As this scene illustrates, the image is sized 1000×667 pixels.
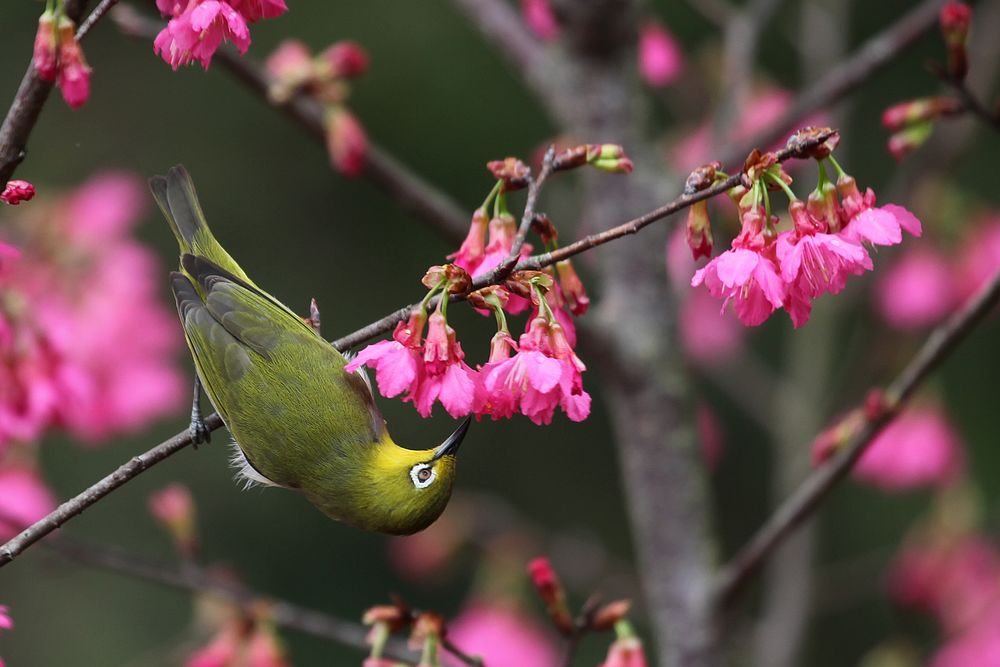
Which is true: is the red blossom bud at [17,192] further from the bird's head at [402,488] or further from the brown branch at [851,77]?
the brown branch at [851,77]

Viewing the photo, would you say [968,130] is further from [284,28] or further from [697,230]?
[284,28]

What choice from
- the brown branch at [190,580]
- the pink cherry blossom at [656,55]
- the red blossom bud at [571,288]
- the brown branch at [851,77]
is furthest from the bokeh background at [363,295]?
the red blossom bud at [571,288]

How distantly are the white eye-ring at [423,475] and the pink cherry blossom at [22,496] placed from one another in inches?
47.3

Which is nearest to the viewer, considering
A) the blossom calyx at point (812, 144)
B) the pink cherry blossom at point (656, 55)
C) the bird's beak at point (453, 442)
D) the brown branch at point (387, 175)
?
the blossom calyx at point (812, 144)

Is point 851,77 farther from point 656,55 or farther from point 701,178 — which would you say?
point 701,178

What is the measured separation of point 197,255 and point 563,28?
2.69ft

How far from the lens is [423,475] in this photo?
5.60ft

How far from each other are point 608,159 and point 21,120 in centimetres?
64

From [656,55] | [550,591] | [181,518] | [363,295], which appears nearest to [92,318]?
[181,518]

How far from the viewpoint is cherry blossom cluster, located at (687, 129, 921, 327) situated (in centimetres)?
133

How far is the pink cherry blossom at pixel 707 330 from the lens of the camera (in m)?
3.75

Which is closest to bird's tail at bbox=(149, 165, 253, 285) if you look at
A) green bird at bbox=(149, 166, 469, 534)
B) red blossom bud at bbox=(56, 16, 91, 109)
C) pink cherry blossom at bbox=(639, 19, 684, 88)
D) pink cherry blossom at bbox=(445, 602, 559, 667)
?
green bird at bbox=(149, 166, 469, 534)

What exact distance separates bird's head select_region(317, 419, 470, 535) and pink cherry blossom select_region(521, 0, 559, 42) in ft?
3.28

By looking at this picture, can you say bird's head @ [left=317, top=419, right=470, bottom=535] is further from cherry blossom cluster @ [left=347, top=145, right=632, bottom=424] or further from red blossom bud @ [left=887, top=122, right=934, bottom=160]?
red blossom bud @ [left=887, top=122, right=934, bottom=160]
